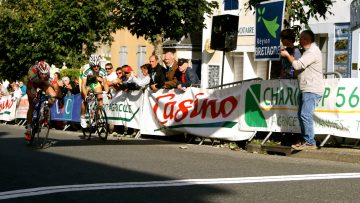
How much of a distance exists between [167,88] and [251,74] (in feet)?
62.8

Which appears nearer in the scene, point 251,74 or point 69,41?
point 69,41

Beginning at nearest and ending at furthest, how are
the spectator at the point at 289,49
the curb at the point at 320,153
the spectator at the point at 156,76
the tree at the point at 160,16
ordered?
the curb at the point at 320,153 < the spectator at the point at 289,49 < the spectator at the point at 156,76 < the tree at the point at 160,16

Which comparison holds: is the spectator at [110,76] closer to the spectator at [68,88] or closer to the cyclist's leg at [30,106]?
the spectator at [68,88]

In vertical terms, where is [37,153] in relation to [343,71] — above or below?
below

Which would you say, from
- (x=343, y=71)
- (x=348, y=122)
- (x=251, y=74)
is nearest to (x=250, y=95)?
(x=348, y=122)

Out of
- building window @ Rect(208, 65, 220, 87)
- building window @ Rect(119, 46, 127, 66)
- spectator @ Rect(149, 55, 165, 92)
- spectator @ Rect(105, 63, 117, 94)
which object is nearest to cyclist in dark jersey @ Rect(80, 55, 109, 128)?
spectator @ Rect(149, 55, 165, 92)

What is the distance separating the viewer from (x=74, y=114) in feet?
69.5

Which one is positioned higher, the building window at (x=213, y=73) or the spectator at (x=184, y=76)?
the building window at (x=213, y=73)

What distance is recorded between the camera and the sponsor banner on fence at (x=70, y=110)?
21.1 metres

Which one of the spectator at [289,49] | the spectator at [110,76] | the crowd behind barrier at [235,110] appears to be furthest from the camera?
the spectator at [110,76]

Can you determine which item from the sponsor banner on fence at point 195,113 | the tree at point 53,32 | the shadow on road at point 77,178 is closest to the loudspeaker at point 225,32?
the sponsor banner on fence at point 195,113

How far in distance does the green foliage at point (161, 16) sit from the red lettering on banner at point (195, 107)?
351 inches

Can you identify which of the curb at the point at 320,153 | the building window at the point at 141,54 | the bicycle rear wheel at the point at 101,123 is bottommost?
the curb at the point at 320,153

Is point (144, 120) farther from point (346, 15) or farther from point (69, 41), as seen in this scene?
point (69, 41)
